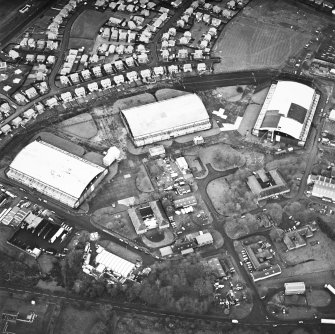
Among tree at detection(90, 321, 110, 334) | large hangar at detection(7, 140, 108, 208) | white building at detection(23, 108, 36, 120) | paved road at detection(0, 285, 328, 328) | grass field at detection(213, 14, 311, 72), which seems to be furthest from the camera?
grass field at detection(213, 14, 311, 72)

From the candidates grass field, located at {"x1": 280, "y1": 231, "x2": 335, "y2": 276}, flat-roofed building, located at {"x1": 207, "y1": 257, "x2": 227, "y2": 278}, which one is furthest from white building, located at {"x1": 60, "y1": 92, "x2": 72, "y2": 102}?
grass field, located at {"x1": 280, "y1": 231, "x2": 335, "y2": 276}

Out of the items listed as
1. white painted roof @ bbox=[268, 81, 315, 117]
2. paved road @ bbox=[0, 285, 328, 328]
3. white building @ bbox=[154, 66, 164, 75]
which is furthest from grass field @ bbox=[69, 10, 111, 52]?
paved road @ bbox=[0, 285, 328, 328]

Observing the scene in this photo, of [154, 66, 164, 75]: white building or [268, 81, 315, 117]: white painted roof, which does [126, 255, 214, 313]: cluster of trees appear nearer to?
[268, 81, 315, 117]: white painted roof

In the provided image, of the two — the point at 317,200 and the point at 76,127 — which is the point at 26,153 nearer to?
the point at 76,127

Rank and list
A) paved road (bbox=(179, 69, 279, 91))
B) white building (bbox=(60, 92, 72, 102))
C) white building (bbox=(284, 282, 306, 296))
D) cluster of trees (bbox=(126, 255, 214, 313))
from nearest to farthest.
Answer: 1. cluster of trees (bbox=(126, 255, 214, 313))
2. white building (bbox=(284, 282, 306, 296))
3. white building (bbox=(60, 92, 72, 102))
4. paved road (bbox=(179, 69, 279, 91))

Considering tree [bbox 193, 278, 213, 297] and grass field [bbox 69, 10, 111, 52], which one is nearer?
tree [bbox 193, 278, 213, 297]

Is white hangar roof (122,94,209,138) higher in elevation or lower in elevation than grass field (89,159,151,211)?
higher

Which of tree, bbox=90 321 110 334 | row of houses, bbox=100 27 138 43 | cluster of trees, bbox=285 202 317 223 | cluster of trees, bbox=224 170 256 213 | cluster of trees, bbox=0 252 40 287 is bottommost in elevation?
tree, bbox=90 321 110 334

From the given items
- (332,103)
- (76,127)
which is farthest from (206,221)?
(332,103)
